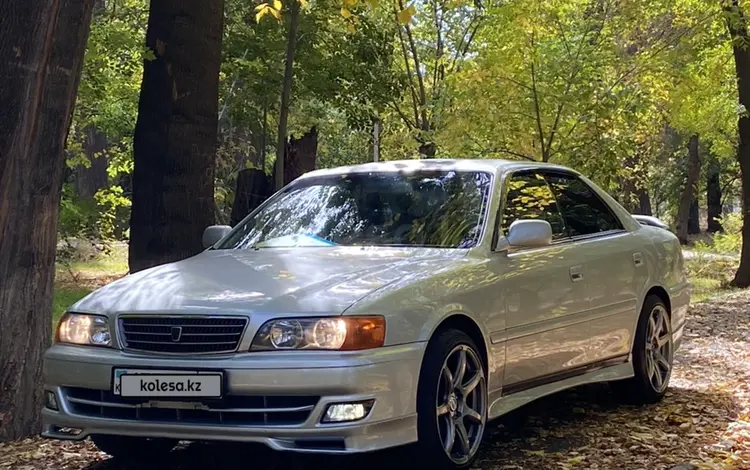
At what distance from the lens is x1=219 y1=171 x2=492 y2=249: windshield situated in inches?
221

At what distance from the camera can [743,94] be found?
18109mm

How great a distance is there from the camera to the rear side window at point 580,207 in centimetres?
664

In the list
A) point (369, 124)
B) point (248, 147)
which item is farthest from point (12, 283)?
point (248, 147)

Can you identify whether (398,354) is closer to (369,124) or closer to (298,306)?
(298,306)

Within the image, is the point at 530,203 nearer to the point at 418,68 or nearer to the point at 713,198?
the point at 418,68

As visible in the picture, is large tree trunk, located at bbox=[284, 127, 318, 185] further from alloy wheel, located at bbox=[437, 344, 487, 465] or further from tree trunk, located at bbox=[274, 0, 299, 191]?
alloy wheel, located at bbox=[437, 344, 487, 465]

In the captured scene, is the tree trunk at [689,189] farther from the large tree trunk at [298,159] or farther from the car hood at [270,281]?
the car hood at [270,281]

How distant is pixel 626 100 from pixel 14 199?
37.8 ft

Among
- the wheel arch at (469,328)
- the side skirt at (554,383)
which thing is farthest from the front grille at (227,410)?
the side skirt at (554,383)

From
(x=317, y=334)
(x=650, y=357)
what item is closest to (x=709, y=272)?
(x=650, y=357)

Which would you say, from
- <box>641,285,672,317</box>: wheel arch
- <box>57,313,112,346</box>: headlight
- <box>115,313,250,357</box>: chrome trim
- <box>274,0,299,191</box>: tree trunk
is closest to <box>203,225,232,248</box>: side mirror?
<box>57,313,112,346</box>: headlight

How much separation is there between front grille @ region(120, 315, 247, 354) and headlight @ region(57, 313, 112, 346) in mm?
158

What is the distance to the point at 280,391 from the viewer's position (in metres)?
4.27

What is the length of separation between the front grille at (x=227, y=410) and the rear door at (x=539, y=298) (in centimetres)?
137
